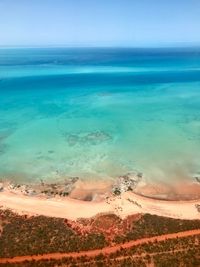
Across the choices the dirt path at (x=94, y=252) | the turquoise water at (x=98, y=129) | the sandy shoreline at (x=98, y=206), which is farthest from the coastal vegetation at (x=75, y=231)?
the turquoise water at (x=98, y=129)

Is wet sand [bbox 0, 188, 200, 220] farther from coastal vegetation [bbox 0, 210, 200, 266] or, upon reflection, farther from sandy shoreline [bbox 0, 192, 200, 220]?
coastal vegetation [bbox 0, 210, 200, 266]

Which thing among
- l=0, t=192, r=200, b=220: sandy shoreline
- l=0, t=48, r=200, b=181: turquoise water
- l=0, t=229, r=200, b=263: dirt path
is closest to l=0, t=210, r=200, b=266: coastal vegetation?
l=0, t=229, r=200, b=263: dirt path

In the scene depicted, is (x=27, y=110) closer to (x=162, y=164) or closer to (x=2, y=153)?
(x=2, y=153)

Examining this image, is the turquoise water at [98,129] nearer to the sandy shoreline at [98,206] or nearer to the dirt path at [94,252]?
the sandy shoreline at [98,206]

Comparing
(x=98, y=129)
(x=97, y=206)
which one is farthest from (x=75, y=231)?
(x=98, y=129)

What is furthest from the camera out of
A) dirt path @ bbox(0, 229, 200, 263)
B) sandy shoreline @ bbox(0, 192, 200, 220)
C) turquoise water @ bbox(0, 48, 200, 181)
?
turquoise water @ bbox(0, 48, 200, 181)

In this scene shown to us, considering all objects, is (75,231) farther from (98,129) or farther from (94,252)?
(98,129)
